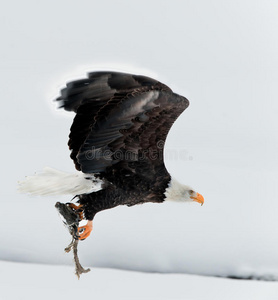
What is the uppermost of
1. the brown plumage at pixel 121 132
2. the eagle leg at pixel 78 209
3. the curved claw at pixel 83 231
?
the brown plumage at pixel 121 132

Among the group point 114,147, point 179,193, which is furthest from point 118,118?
point 179,193

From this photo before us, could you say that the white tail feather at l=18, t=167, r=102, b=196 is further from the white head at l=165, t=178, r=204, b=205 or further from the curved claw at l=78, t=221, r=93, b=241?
the white head at l=165, t=178, r=204, b=205

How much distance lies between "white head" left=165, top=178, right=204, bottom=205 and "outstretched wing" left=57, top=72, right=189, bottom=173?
319mm

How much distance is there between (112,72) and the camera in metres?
3.26

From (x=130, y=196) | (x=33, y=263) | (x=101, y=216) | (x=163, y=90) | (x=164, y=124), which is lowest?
(x=33, y=263)

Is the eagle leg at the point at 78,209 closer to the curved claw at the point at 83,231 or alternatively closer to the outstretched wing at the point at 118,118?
the curved claw at the point at 83,231

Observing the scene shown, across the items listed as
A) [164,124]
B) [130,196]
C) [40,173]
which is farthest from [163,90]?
[40,173]

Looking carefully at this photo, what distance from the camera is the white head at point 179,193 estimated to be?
4.29 meters

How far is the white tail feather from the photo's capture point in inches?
162

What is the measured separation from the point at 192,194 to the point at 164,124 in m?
0.97

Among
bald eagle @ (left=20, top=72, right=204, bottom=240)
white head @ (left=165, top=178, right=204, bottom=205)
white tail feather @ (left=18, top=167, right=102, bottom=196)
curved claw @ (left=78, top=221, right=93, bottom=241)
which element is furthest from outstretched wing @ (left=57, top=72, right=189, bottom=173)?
curved claw @ (left=78, top=221, right=93, bottom=241)

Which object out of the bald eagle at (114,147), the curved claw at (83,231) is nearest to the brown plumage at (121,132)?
the bald eagle at (114,147)

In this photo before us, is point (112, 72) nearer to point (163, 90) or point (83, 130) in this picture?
point (163, 90)

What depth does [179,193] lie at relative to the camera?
434 cm
